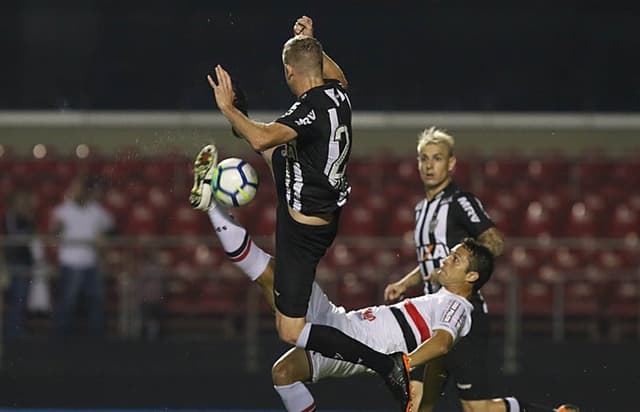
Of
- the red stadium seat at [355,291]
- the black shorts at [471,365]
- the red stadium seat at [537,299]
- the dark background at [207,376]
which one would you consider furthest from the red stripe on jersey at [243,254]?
the red stadium seat at [537,299]

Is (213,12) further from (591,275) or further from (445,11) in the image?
(591,275)

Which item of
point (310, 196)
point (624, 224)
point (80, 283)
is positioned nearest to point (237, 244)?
point (310, 196)

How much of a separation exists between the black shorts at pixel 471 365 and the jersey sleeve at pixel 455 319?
271mm

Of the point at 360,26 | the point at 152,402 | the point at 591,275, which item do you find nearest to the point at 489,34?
the point at 360,26

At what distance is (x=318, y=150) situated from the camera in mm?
6707

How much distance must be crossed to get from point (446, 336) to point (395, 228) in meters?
6.14

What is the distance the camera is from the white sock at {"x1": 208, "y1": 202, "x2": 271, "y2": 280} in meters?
7.10

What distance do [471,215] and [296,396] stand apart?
1342mm

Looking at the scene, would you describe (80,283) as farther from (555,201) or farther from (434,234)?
(555,201)

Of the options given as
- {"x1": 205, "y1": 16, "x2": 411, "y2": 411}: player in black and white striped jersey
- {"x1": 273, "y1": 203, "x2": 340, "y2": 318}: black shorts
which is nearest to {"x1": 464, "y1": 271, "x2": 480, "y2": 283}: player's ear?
{"x1": 205, "y1": 16, "x2": 411, "y2": 411}: player in black and white striped jersey

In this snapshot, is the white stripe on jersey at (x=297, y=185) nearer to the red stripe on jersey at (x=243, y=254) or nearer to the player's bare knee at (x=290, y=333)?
the red stripe on jersey at (x=243, y=254)

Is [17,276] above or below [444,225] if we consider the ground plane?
Answer: below

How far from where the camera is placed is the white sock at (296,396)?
6883mm

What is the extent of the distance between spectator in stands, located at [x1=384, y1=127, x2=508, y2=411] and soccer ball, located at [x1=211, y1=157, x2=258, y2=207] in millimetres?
991
